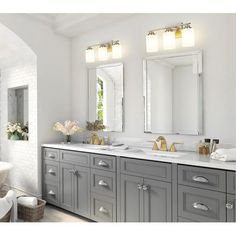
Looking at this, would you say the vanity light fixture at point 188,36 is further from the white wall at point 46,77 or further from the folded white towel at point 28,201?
the folded white towel at point 28,201

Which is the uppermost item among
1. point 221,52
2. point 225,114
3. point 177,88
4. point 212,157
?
point 221,52

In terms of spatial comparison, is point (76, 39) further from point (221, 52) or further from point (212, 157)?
point (212, 157)

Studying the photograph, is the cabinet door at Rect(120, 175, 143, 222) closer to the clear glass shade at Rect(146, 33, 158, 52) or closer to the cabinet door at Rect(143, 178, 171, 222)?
the cabinet door at Rect(143, 178, 171, 222)

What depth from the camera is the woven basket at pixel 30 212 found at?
279 cm

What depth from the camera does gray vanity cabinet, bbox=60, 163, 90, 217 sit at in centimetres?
284

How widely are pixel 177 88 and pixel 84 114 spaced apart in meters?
1.61

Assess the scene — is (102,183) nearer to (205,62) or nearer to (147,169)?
(147,169)

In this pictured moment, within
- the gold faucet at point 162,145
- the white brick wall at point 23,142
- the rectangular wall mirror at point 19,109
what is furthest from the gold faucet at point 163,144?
the rectangular wall mirror at point 19,109

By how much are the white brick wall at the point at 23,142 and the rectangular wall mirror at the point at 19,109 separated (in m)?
0.10

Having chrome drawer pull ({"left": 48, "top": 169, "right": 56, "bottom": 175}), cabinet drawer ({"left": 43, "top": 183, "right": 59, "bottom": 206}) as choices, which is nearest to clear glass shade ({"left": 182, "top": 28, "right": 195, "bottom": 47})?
chrome drawer pull ({"left": 48, "top": 169, "right": 56, "bottom": 175})

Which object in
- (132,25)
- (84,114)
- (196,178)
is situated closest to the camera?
(196,178)
